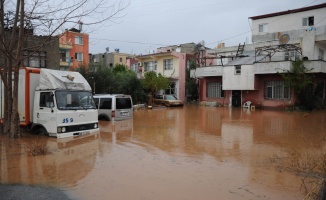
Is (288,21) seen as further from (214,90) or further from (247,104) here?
(247,104)

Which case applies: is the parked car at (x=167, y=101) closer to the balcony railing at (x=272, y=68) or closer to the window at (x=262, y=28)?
the balcony railing at (x=272, y=68)

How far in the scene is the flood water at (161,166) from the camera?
5.90m

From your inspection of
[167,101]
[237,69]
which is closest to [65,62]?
[167,101]

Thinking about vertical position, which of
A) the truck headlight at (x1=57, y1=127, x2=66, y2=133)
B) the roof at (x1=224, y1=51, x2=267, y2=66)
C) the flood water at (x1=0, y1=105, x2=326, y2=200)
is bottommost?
the flood water at (x1=0, y1=105, x2=326, y2=200)

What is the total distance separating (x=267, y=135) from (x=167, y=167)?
7318 mm

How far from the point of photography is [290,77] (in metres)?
25.9

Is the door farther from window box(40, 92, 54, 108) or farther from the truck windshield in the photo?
window box(40, 92, 54, 108)

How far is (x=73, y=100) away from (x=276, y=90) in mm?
23158

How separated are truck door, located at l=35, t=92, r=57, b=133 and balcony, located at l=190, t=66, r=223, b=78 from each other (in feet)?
80.2

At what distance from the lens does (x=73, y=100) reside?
38.3 ft

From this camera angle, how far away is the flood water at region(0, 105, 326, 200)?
590cm

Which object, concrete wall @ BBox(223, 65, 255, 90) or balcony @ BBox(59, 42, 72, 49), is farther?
balcony @ BBox(59, 42, 72, 49)

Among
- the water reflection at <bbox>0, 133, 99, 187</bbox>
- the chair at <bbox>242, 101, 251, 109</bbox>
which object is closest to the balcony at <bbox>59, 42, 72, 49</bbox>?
the chair at <bbox>242, 101, 251, 109</bbox>

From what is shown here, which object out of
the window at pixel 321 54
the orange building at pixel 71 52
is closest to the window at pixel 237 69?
the window at pixel 321 54
